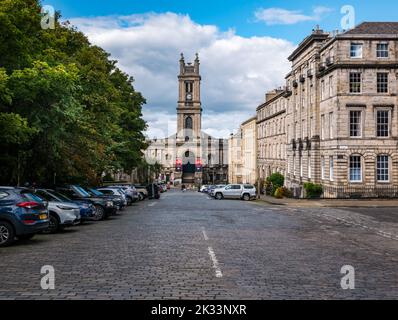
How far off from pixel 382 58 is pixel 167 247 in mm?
36598

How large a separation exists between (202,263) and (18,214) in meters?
6.07

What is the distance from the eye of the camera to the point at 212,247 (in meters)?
14.7

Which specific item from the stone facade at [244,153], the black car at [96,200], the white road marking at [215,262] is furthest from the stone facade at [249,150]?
the white road marking at [215,262]

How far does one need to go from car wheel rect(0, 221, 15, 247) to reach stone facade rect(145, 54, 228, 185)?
127 meters

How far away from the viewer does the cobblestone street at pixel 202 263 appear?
9.08 metres

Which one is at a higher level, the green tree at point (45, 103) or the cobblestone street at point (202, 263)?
the green tree at point (45, 103)

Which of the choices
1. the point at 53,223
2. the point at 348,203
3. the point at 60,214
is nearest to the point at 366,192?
the point at 348,203

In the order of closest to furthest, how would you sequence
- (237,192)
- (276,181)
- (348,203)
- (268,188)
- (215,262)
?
1. (215,262)
2. (348,203)
3. (237,192)
4. (276,181)
5. (268,188)

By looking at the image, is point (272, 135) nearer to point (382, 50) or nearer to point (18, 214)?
point (382, 50)

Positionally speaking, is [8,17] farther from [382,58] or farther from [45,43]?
[382,58]

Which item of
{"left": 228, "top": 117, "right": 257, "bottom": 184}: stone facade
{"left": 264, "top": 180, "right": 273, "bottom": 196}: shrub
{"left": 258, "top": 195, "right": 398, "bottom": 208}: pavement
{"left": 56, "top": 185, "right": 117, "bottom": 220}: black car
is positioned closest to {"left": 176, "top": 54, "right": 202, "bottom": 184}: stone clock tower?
{"left": 228, "top": 117, "right": 257, "bottom": 184}: stone facade

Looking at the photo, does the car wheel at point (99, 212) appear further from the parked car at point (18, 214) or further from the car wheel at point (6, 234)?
the car wheel at point (6, 234)

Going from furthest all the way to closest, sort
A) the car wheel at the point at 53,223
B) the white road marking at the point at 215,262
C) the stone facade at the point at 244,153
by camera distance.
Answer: the stone facade at the point at 244,153 < the car wheel at the point at 53,223 < the white road marking at the point at 215,262

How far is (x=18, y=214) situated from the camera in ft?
49.2
